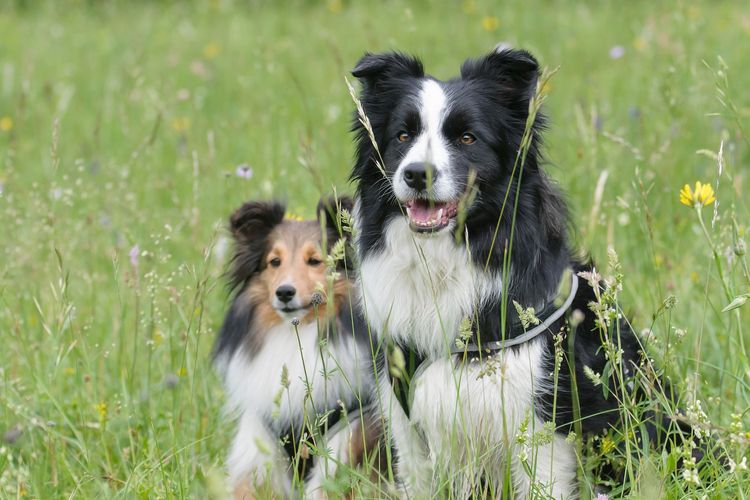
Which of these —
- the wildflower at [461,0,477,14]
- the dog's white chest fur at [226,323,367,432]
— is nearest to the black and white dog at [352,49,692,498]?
the dog's white chest fur at [226,323,367,432]

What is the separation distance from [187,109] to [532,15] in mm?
3781

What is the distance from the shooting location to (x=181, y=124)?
274 inches

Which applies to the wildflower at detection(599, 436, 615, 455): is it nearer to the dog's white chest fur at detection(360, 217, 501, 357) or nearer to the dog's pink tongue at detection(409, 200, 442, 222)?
the dog's white chest fur at detection(360, 217, 501, 357)

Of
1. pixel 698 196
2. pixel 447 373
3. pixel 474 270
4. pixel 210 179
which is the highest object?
pixel 698 196

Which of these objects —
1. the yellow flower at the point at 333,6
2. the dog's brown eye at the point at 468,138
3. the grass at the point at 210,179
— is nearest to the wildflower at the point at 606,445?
the grass at the point at 210,179

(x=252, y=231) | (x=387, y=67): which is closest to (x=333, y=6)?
(x=252, y=231)

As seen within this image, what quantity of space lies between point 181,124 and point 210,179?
123 centimetres

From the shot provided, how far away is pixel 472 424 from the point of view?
108 inches

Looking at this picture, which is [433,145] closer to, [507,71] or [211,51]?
[507,71]

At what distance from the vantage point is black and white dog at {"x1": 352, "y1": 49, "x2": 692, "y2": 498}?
9.34ft

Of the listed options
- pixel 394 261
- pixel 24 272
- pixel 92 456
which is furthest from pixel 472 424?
pixel 24 272

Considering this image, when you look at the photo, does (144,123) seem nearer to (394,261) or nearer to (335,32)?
(335,32)

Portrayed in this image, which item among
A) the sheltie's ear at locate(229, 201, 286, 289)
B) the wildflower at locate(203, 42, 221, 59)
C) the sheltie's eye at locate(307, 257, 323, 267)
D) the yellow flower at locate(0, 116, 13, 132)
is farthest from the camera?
the wildflower at locate(203, 42, 221, 59)

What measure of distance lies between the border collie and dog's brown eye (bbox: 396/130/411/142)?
16.2 inches
